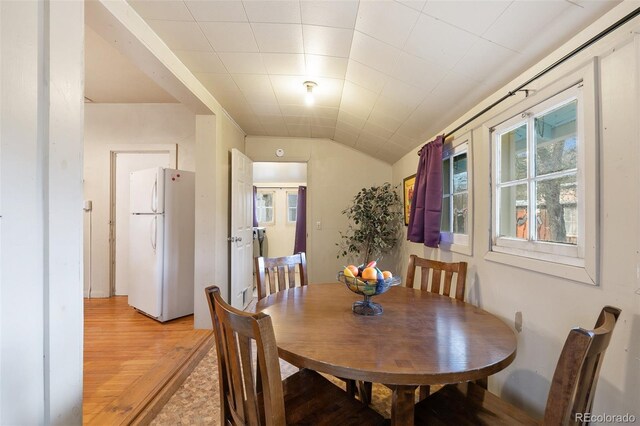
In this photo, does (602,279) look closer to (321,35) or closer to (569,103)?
(569,103)

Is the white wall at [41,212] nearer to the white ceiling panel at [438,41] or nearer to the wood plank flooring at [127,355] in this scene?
the wood plank flooring at [127,355]

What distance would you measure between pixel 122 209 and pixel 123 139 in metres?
0.92

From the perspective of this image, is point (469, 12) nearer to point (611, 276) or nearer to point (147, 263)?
point (611, 276)

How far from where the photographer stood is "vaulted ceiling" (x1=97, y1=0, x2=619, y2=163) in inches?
49.3

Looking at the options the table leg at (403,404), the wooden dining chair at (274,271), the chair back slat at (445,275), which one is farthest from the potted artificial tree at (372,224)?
the table leg at (403,404)

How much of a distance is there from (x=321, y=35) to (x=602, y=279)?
187 centimetres

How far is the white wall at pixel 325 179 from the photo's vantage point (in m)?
3.93

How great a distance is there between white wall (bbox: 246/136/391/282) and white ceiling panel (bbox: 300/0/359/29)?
236cm

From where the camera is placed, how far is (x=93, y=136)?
11.5ft

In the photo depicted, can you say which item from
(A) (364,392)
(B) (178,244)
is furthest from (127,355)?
(A) (364,392)

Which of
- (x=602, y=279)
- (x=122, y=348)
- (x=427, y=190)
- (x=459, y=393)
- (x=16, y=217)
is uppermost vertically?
(x=427, y=190)

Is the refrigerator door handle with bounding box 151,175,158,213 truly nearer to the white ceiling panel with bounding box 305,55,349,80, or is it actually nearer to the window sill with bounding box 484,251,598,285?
the white ceiling panel with bounding box 305,55,349,80

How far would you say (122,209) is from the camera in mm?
3574

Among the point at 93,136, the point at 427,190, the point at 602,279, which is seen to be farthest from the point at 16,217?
the point at 93,136
